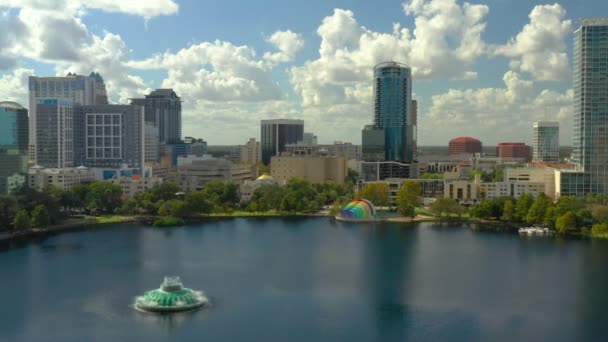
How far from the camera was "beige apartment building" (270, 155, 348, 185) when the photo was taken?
45.2 meters

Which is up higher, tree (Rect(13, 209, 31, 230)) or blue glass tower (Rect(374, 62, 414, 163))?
blue glass tower (Rect(374, 62, 414, 163))

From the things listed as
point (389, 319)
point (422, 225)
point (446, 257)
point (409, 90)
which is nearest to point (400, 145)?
point (409, 90)

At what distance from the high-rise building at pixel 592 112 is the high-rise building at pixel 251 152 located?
136 feet

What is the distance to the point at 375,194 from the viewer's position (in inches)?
1396

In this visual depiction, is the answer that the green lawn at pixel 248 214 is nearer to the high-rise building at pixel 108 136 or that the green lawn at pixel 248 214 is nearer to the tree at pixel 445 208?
the tree at pixel 445 208

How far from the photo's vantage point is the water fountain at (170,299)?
14.2 metres

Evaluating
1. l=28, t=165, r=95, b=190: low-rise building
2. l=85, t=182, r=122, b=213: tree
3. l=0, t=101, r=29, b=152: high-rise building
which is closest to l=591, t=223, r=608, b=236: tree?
l=85, t=182, r=122, b=213: tree

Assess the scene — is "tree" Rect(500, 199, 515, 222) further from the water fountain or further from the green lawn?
the water fountain

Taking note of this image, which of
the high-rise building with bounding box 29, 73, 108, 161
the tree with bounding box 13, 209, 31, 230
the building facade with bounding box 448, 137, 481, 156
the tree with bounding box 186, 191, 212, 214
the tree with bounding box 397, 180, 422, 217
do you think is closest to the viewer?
the tree with bounding box 13, 209, 31, 230

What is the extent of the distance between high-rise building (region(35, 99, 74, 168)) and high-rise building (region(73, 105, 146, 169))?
1.09 m

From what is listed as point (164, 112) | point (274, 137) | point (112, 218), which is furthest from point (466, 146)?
point (112, 218)

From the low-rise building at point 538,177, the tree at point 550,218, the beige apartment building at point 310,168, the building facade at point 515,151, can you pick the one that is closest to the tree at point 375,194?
the low-rise building at point 538,177

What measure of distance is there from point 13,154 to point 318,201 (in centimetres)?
1597

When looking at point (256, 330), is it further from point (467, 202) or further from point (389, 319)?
point (467, 202)
